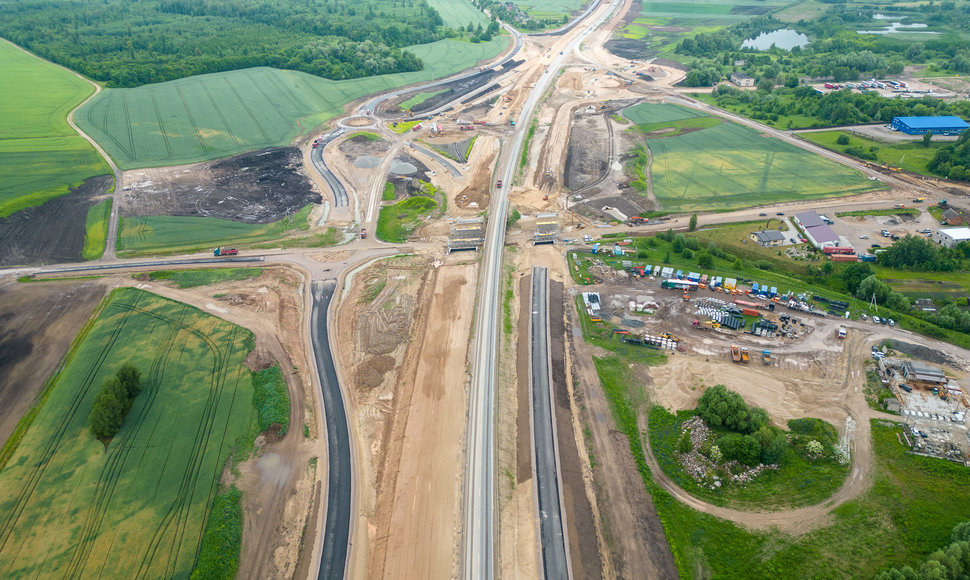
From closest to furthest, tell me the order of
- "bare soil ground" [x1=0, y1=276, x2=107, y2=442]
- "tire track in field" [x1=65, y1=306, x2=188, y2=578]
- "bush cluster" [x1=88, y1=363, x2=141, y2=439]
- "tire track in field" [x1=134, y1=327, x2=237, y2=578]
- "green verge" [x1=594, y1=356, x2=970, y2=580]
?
1. "green verge" [x1=594, y1=356, x2=970, y2=580]
2. "tire track in field" [x1=134, y1=327, x2=237, y2=578]
3. "tire track in field" [x1=65, y1=306, x2=188, y2=578]
4. "bush cluster" [x1=88, y1=363, x2=141, y2=439]
5. "bare soil ground" [x1=0, y1=276, x2=107, y2=442]

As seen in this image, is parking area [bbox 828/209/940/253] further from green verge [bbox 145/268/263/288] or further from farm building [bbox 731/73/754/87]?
green verge [bbox 145/268/263/288]

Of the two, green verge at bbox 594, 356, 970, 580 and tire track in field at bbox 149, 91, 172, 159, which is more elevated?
tire track in field at bbox 149, 91, 172, 159

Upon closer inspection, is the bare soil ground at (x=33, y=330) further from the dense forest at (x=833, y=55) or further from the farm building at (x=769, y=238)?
the dense forest at (x=833, y=55)

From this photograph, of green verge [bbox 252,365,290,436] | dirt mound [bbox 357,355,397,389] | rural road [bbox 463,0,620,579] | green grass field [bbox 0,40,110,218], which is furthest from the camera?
green grass field [bbox 0,40,110,218]

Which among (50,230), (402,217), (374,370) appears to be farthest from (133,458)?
(50,230)

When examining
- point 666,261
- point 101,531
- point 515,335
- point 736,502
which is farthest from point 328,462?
point 666,261

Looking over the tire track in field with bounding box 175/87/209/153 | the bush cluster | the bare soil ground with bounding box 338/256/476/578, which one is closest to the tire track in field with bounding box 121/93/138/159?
the tire track in field with bounding box 175/87/209/153
